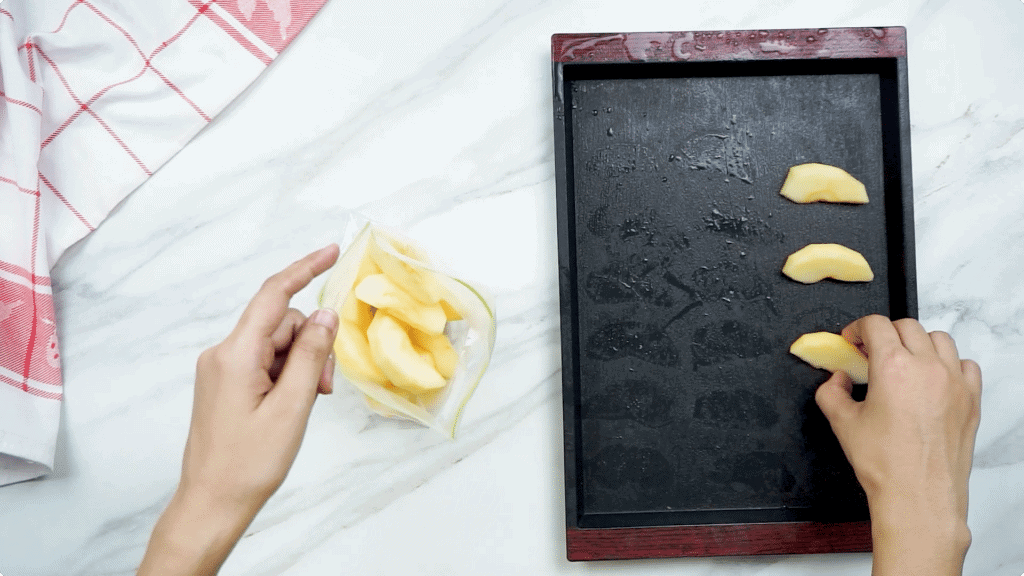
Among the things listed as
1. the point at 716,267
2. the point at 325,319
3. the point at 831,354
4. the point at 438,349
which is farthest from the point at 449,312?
the point at 831,354

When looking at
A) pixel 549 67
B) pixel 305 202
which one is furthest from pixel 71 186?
pixel 549 67

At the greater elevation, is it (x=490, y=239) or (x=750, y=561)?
(x=490, y=239)

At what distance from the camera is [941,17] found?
28.8 inches

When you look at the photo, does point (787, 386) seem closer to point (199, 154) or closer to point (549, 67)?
point (549, 67)

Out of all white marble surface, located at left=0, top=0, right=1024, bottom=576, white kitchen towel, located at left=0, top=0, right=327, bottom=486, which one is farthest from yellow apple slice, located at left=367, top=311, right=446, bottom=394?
white kitchen towel, located at left=0, top=0, right=327, bottom=486

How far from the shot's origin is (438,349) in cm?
60

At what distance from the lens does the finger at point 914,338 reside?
1.99ft

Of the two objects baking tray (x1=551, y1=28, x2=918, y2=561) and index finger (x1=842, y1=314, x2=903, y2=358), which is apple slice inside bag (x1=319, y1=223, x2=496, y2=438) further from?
index finger (x1=842, y1=314, x2=903, y2=358)

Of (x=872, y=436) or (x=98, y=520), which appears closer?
(x=872, y=436)

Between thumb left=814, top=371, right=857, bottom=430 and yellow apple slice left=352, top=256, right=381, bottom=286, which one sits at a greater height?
yellow apple slice left=352, top=256, right=381, bottom=286

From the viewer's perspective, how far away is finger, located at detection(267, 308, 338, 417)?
48 cm

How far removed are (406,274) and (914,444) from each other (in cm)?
46

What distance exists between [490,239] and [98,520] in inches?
20.3

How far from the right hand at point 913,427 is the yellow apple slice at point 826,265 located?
7cm
